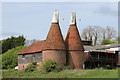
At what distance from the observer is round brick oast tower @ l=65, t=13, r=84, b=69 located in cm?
3678

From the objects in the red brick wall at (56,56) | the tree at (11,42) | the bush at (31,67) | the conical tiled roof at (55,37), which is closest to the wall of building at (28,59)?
the bush at (31,67)

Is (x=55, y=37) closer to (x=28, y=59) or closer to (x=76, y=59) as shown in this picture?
(x=76, y=59)

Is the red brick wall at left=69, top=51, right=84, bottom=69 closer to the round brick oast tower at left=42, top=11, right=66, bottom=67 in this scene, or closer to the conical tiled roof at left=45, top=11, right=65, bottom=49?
the round brick oast tower at left=42, top=11, right=66, bottom=67

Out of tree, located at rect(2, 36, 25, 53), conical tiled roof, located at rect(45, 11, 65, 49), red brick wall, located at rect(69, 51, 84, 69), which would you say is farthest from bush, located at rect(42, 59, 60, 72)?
tree, located at rect(2, 36, 25, 53)

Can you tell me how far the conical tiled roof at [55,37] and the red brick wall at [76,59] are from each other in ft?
8.29

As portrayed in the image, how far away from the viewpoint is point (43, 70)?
34.5m

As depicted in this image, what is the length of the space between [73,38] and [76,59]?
3.36 metres

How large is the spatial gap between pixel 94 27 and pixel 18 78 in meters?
41.2

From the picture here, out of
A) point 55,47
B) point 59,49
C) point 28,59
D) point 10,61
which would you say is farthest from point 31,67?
→ point 10,61

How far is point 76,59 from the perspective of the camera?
36.8 m

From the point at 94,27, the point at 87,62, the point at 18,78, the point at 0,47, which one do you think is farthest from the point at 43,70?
the point at 94,27

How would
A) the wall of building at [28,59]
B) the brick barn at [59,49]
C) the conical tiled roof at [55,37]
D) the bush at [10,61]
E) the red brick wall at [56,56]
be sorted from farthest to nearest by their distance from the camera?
the bush at [10,61] → the wall of building at [28,59] → the conical tiled roof at [55,37] → the brick barn at [59,49] → the red brick wall at [56,56]

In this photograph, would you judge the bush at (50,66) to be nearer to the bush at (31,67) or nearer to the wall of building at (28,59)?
the wall of building at (28,59)

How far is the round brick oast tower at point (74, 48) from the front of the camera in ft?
121
